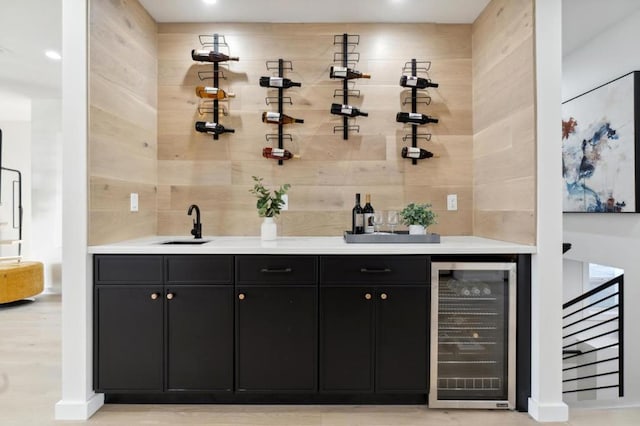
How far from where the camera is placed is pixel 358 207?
2.71m

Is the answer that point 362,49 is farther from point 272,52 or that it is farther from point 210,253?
point 210,253

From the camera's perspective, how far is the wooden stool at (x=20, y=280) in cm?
465

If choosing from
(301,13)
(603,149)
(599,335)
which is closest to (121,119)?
(301,13)

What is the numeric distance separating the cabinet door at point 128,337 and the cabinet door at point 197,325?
7 centimetres

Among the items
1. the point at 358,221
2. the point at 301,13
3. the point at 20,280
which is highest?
the point at 301,13

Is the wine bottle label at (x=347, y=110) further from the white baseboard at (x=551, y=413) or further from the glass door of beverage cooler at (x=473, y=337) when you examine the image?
the white baseboard at (x=551, y=413)

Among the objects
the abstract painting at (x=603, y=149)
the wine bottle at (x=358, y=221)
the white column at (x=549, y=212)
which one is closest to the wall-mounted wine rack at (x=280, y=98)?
the wine bottle at (x=358, y=221)

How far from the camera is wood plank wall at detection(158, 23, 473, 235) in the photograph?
2.99m

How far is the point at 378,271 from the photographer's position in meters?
2.26

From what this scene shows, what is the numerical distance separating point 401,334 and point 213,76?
91.2 inches

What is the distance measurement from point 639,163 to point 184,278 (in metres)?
3.69

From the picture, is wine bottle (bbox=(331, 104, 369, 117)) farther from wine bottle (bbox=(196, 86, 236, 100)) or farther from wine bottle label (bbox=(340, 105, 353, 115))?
wine bottle (bbox=(196, 86, 236, 100))

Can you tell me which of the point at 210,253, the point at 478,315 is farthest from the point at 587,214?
the point at 210,253

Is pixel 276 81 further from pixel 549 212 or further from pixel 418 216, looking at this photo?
pixel 549 212
